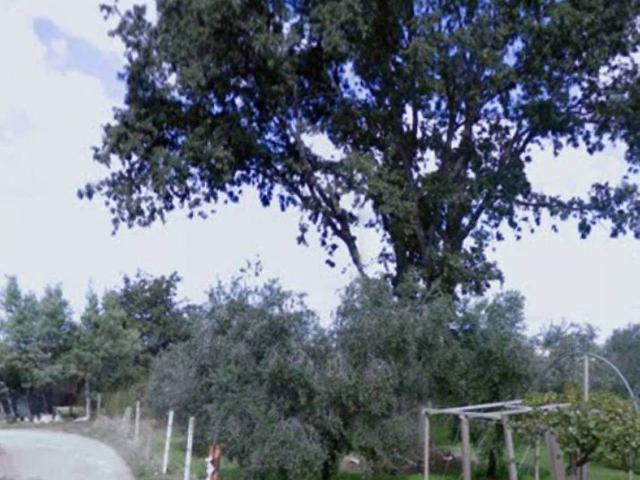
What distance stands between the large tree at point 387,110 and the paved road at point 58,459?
6709mm

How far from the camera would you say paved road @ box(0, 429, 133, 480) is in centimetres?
2273

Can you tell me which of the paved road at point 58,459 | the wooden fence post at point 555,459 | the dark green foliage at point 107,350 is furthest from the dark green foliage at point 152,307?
the wooden fence post at point 555,459

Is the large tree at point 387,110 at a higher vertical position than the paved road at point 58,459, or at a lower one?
higher

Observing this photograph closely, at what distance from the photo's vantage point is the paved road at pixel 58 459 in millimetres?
22734

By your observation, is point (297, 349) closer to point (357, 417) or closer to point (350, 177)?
point (357, 417)

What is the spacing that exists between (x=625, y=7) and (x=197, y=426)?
49.5 feet

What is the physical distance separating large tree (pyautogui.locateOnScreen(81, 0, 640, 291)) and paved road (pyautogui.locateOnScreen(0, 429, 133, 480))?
264 inches

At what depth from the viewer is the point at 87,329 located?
175 feet

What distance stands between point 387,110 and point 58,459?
1343 cm

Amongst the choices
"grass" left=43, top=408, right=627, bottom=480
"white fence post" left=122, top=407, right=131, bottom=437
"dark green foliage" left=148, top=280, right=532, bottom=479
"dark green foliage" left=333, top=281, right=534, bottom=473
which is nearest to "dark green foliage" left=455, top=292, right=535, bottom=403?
"dark green foliage" left=333, top=281, right=534, bottom=473

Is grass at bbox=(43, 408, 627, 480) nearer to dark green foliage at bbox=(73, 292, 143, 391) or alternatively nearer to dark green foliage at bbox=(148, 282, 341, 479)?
dark green foliage at bbox=(148, 282, 341, 479)

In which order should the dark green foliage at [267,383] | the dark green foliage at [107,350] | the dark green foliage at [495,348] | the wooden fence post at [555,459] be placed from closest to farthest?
the wooden fence post at [555,459] → the dark green foliage at [267,383] → the dark green foliage at [495,348] → the dark green foliage at [107,350]

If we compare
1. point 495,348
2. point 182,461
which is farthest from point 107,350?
point 495,348

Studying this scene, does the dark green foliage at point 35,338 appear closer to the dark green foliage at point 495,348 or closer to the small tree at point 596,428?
the dark green foliage at point 495,348
